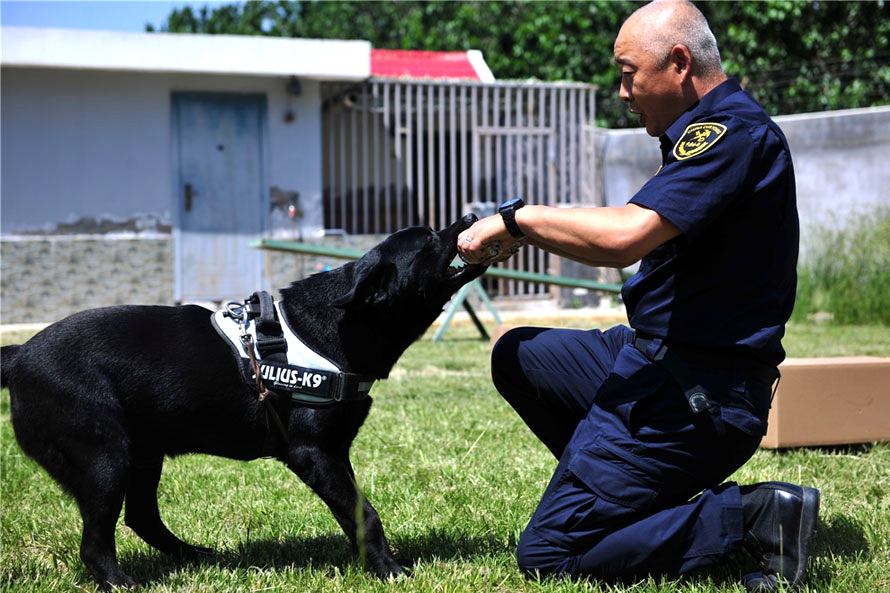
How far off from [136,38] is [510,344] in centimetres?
934

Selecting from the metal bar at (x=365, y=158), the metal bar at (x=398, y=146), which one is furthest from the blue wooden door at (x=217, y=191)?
the metal bar at (x=398, y=146)

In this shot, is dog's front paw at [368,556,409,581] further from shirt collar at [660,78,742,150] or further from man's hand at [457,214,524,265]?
shirt collar at [660,78,742,150]

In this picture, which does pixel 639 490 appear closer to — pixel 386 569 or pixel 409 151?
pixel 386 569

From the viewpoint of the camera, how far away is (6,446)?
199 inches

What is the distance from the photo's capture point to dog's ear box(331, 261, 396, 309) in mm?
3141

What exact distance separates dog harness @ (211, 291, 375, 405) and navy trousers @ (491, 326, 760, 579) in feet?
2.54

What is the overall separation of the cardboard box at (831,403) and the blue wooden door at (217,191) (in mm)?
8732

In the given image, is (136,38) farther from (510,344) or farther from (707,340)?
(707,340)

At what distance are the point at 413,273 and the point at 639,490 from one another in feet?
3.53

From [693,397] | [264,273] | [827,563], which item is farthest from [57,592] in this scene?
[264,273]

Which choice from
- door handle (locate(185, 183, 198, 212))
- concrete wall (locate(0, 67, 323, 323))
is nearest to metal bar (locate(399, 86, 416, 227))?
concrete wall (locate(0, 67, 323, 323))

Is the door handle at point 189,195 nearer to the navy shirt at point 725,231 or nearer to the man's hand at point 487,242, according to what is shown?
the man's hand at point 487,242

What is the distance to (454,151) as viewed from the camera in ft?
41.7

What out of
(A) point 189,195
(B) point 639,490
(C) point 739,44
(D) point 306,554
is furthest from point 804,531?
(C) point 739,44
